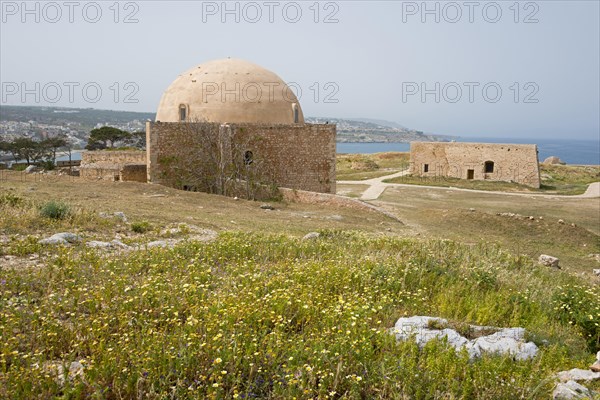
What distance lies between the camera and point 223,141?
62.7ft

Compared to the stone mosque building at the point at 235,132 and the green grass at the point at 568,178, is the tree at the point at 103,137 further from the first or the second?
the green grass at the point at 568,178

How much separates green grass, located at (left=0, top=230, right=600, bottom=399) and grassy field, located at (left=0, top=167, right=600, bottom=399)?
15mm

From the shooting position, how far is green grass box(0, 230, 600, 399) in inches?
117

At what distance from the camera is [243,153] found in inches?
763

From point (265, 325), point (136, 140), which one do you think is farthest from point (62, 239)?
point (136, 140)

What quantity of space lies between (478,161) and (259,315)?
3245cm

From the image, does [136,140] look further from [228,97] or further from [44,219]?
[44,219]

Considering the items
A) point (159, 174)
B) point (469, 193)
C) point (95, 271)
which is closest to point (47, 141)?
point (159, 174)

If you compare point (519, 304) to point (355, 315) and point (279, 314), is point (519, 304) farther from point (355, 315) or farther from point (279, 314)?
point (279, 314)

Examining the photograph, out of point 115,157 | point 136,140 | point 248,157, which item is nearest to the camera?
point 248,157

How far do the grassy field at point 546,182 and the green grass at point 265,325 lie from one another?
85.6ft

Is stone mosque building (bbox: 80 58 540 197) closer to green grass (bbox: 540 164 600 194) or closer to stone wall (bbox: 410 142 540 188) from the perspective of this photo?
stone wall (bbox: 410 142 540 188)

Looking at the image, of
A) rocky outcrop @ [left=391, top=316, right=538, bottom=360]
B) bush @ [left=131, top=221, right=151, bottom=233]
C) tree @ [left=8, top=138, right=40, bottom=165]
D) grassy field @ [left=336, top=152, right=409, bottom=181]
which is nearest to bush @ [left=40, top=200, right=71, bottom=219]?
bush @ [left=131, top=221, right=151, bottom=233]

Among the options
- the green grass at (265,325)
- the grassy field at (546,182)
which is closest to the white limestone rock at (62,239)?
the green grass at (265,325)
